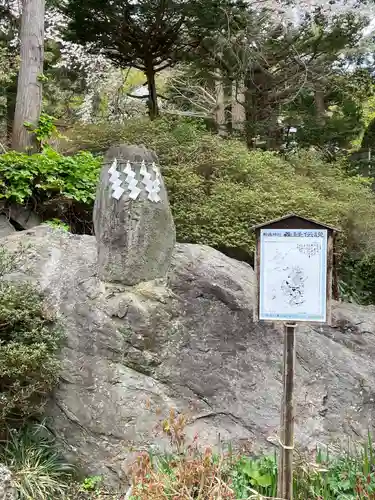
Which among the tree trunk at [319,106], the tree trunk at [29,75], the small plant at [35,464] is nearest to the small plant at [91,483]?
the small plant at [35,464]

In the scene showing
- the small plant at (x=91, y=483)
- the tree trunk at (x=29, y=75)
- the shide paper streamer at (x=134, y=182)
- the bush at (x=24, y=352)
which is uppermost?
the tree trunk at (x=29, y=75)

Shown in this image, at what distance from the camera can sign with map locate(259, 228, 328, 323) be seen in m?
2.44

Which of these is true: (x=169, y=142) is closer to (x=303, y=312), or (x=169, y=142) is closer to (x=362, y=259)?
(x=362, y=259)

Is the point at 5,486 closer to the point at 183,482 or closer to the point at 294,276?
the point at 183,482

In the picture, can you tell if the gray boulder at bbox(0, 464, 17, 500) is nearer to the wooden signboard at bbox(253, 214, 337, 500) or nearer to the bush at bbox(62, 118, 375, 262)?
the wooden signboard at bbox(253, 214, 337, 500)

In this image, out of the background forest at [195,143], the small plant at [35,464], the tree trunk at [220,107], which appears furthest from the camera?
the tree trunk at [220,107]

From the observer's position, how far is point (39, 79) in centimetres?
730

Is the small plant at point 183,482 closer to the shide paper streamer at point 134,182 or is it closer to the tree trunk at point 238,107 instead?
the shide paper streamer at point 134,182

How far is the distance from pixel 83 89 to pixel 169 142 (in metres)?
6.31

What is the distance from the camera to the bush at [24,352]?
3180mm

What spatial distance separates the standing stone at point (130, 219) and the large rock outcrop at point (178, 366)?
0.47ft

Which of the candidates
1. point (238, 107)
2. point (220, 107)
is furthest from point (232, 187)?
point (220, 107)

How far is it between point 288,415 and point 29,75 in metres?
6.50

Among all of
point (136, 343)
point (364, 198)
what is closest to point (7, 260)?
point (136, 343)
